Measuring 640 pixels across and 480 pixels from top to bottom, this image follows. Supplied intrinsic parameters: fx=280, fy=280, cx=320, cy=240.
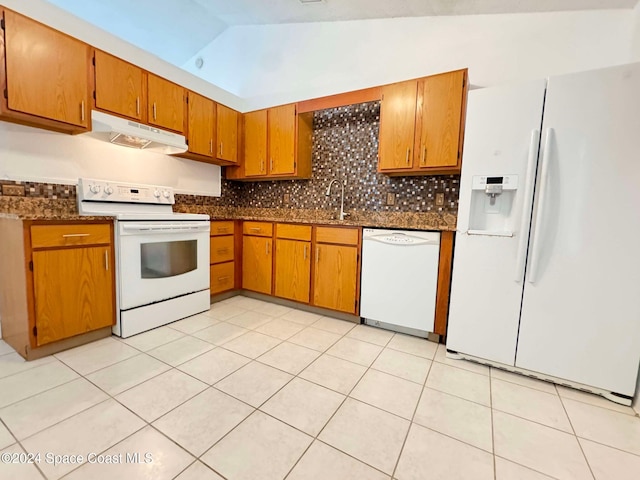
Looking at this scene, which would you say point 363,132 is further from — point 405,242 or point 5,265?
point 5,265

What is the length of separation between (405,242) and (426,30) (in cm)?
198

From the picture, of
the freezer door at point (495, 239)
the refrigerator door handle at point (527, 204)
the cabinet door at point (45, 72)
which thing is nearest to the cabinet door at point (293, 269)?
the freezer door at point (495, 239)

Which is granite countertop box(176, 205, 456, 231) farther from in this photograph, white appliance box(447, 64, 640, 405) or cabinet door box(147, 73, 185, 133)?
cabinet door box(147, 73, 185, 133)

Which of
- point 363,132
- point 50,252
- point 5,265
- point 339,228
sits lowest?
point 5,265

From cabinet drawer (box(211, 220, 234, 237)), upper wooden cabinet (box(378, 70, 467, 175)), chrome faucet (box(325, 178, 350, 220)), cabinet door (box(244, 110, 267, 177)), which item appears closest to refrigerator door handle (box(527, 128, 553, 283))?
upper wooden cabinet (box(378, 70, 467, 175))

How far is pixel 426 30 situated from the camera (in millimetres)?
2555

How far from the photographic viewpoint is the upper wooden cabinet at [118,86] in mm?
2123

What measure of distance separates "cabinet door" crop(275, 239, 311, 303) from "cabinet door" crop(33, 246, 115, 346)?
1.40m

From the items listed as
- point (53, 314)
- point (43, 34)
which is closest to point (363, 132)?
point (43, 34)

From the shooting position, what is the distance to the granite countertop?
2.46 m

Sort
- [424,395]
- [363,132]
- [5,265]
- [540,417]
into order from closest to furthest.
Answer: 1. [540,417]
2. [424,395]
3. [5,265]
4. [363,132]

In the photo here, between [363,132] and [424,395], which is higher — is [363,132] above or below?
above

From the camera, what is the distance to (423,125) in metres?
2.31

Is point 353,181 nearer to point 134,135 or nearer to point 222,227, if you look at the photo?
point 222,227
